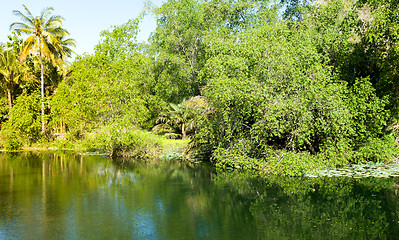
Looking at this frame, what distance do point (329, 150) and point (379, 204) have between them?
16.9 feet

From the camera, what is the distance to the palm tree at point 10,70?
30.3 meters

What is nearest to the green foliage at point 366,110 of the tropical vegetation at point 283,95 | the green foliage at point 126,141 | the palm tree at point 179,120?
the tropical vegetation at point 283,95

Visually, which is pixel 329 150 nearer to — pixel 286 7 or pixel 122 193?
pixel 122 193

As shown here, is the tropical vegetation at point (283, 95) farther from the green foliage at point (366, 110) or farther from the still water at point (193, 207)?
the still water at point (193, 207)

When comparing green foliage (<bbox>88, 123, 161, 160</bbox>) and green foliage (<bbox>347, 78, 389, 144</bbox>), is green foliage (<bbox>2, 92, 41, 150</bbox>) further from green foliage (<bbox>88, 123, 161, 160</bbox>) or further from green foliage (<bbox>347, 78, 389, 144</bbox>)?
green foliage (<bbox>347, 78, 389, 144</bbox>)

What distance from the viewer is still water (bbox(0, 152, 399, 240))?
7172mm

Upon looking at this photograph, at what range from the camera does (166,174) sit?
1468cm

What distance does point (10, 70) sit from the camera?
30.5 meters

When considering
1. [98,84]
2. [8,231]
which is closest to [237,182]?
[8,231]

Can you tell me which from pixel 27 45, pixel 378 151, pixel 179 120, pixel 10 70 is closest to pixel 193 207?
pixel 378 151

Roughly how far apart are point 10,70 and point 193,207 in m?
27.7

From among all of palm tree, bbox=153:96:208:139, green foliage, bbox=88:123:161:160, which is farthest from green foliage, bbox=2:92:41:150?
palm tree, bbox=153:96:208:139

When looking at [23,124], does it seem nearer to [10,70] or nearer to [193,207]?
[10,70]

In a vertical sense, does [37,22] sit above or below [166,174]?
above
